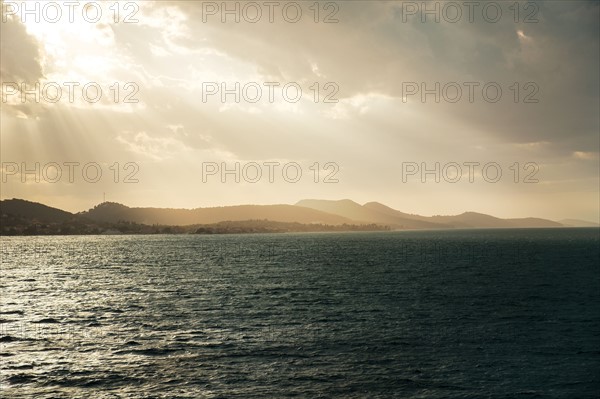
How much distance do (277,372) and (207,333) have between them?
55.3 feet

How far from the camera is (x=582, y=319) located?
2370 inches

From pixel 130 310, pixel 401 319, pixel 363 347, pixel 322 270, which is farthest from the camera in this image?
pixel 322 270

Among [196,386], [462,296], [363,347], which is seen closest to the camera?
[196,386]

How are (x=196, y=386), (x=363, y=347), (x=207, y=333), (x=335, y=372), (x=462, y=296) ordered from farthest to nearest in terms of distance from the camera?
(x=462, y=296), (x=207, y=333), (x=363, y=347), (x=335, y=372), (x=196, y=386)

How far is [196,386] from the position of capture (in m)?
35.1

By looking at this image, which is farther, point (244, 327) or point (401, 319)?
point (401, 319)

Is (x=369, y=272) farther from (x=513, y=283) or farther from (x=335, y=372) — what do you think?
(x=335, y=372)

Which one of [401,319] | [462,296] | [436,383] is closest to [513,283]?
[462,296]

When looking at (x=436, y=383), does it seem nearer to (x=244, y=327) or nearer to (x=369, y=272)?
(x=244, y=327)

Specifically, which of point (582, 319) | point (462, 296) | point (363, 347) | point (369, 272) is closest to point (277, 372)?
point (363, 347)

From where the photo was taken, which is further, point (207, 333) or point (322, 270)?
point (322, 270)

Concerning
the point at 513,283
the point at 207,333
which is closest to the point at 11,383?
the point at 207,333

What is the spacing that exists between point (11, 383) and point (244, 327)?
25821mm

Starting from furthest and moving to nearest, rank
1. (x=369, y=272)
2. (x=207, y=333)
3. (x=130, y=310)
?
1. (x=369, y=272)
2. (x=130, y=310)
3. (x=207, y=333)
